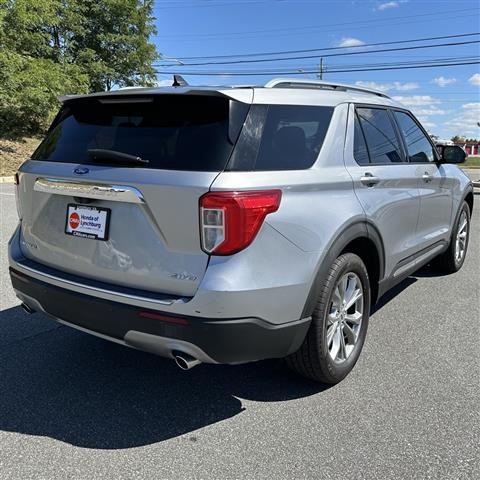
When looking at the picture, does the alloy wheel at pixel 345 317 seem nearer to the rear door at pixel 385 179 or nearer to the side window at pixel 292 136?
the rear door at pixel 385 179

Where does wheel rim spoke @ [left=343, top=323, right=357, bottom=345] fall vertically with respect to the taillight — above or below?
below

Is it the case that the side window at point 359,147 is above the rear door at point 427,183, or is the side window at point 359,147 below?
above

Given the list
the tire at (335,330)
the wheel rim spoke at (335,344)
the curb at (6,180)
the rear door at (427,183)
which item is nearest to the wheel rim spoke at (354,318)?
the tire at (335,330)

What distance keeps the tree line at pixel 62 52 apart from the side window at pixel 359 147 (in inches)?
677

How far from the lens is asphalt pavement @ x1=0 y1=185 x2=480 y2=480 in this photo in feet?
7.87

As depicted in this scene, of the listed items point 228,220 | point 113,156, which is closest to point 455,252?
point 228,220

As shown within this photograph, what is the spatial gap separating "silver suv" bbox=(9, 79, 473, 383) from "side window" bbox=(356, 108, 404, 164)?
0.60 ft

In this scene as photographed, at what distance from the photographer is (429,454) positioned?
2.49 meters

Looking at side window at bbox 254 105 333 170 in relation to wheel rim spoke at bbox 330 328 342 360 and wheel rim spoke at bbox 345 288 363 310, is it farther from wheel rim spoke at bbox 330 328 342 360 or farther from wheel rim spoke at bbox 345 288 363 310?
wheel rim spoke at bbox 330 328 342 360

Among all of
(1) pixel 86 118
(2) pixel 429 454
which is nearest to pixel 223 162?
(1) pixel 86 118

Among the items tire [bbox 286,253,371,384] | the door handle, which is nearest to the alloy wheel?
tire [bbox 286,253,371,384]

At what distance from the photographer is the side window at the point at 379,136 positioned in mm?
3482

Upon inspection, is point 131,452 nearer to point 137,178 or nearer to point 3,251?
point 137,178

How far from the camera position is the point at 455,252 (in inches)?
221
